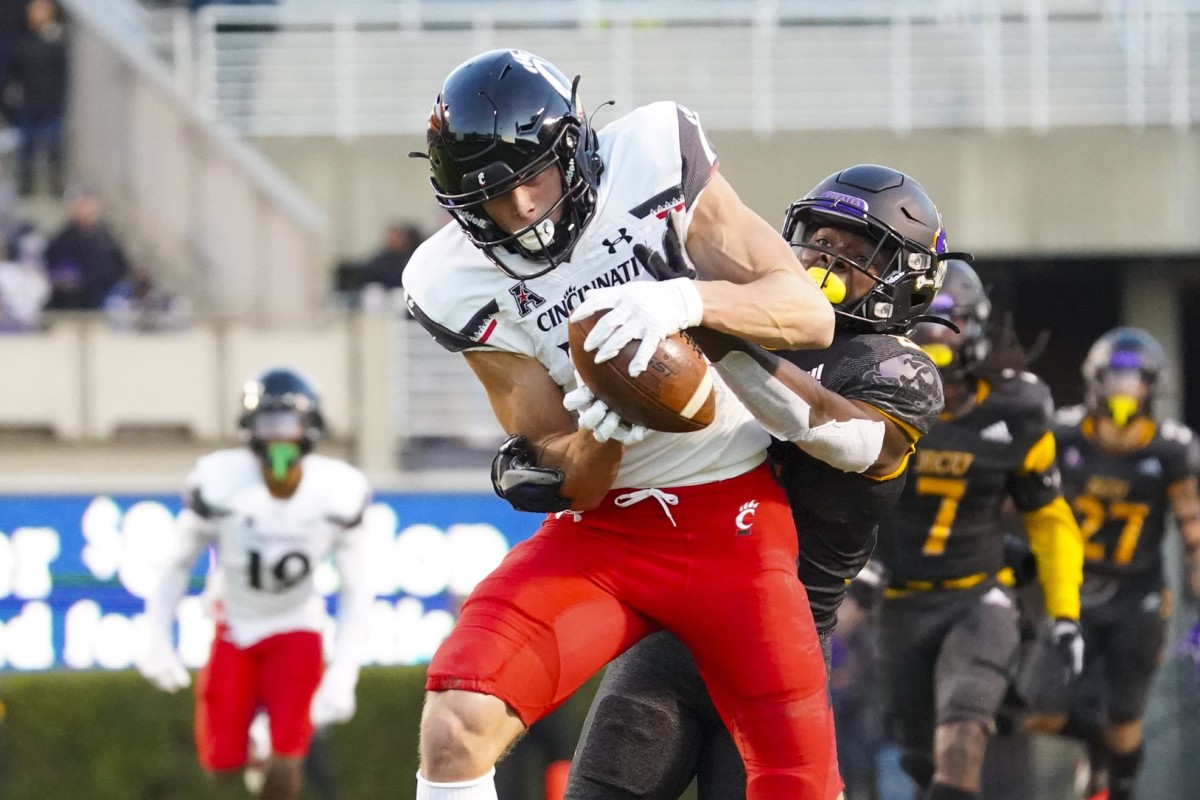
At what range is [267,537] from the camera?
322 inches

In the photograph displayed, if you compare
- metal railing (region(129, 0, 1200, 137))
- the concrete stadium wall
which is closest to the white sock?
the concrete stadium wall

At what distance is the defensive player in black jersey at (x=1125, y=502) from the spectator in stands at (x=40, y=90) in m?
8.03

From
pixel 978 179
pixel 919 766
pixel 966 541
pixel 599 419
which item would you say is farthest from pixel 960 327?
pixel 978 179

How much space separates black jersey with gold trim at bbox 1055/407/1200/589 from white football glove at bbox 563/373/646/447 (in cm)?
513

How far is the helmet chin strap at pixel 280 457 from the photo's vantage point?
8.17m

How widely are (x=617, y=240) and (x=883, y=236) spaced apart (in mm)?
844

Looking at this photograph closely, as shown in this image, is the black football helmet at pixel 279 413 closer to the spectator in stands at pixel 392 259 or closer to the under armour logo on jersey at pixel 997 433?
the under armour logo on jersey at pixel 997 433

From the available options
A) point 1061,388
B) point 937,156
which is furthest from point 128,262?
point 1061,388

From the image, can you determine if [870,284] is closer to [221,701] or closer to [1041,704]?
[1041,704]

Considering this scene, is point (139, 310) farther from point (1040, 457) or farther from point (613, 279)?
point (613, 279)

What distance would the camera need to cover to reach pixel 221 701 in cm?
789

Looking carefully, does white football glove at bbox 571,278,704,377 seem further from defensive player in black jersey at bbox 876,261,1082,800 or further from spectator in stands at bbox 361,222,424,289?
spectator in stands at bbox 361,222,424,289

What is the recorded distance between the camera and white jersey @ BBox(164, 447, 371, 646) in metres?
8.12

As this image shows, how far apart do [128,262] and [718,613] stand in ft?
31.7
